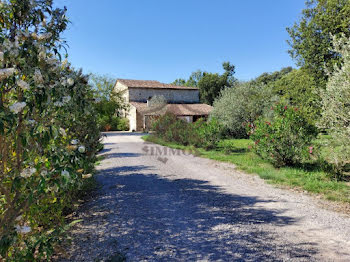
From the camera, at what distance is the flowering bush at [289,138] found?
7785 mm

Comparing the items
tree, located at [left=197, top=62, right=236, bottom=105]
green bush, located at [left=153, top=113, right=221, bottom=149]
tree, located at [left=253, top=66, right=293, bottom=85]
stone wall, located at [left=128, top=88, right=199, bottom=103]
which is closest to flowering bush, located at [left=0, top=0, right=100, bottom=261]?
green bush, located at [left=153, top=113, right=221, bottom=149]

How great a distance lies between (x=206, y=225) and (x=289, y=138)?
17.7 feet

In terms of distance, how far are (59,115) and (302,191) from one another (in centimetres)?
606

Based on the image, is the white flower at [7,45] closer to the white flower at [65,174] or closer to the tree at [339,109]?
the white flower at [65,174]

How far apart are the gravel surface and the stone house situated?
27.3m

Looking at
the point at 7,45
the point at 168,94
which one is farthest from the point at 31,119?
the point at 168,94

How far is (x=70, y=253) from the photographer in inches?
126

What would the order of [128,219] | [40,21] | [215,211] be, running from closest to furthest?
[40,21], [128,219], [215,211]

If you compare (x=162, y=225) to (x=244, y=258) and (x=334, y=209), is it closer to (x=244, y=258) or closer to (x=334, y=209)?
(x=244, y=258)

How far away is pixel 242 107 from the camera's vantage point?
2022 cm

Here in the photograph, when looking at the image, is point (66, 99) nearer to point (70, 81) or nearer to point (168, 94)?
point (70, 81)

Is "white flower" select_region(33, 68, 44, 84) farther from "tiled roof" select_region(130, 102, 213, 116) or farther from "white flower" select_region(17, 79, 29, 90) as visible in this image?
"tiled roof" select_region(130, 102, 213, 116)

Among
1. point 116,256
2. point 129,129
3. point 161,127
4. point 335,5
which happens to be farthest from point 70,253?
point 129,129

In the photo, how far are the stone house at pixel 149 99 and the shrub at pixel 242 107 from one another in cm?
1262
